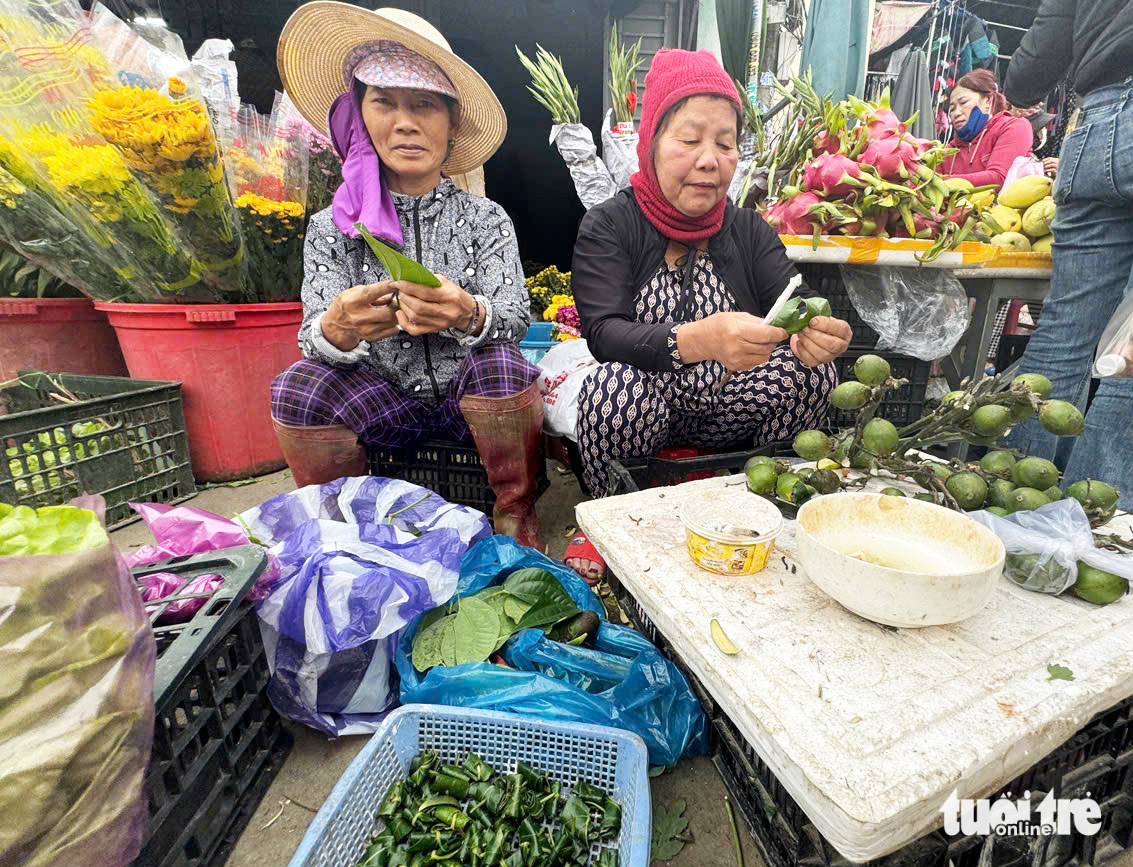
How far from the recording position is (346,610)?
3.89 feet

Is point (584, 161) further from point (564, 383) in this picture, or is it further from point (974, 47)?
point (974, 47)

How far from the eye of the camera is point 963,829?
721 mm

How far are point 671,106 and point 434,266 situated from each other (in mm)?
909

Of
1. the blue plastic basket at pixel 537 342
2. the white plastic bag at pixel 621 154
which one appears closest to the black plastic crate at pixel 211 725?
the blue plastic basket at pixel 537 342

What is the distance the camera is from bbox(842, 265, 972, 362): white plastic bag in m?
2.02

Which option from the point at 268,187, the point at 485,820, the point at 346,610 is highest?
the point at 268,187

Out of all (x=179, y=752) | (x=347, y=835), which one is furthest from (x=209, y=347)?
(x=347, y=835)

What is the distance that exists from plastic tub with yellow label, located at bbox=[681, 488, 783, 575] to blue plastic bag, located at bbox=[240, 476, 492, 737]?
2.02ft

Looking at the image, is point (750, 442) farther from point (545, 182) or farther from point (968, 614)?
point (545, 182)

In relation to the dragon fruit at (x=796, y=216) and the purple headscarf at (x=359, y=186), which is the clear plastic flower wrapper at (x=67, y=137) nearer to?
the purple headscarf at (x=359, y=186)

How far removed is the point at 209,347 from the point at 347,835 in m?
2.18

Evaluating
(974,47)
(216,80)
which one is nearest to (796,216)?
(216,80)

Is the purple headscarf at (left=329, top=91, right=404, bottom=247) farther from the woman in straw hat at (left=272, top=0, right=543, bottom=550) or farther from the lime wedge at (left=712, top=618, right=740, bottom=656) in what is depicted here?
the lime wedge at (left=712, top=618, right=740, bottom=656)

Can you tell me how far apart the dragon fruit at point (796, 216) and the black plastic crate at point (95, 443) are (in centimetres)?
254
